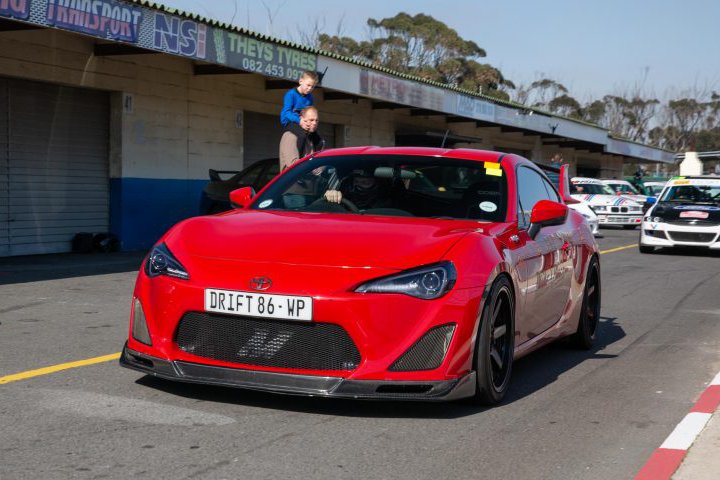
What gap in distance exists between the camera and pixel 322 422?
16.1 feet

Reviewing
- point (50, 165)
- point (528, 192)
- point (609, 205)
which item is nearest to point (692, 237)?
point (609, 205)

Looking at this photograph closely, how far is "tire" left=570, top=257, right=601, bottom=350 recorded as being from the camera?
7.49 m

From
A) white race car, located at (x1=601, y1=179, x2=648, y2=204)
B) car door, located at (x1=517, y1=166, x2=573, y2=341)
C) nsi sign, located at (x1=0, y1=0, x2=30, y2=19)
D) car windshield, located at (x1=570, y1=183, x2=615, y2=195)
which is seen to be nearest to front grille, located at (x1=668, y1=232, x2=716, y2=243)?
car windshield, located at (x1=570, y1=183, x2=615, y2=195)

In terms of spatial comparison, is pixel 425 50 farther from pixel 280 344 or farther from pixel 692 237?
pixel 280 344

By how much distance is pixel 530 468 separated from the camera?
14.3ft

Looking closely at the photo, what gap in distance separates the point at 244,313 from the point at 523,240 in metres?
1.93

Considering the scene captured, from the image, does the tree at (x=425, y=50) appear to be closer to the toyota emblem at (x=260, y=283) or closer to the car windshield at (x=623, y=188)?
the car windshield at (x=623, y=188)

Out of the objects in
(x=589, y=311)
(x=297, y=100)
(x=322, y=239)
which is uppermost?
(x=297, y=100)

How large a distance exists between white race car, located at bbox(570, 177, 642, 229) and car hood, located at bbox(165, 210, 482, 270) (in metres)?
23.5

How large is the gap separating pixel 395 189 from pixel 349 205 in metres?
0.29

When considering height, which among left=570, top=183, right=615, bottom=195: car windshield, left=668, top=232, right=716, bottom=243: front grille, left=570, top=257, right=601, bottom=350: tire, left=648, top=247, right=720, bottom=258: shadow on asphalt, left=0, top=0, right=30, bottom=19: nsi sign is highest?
left=0, top=0, right=30, bottom=19: nsi sign

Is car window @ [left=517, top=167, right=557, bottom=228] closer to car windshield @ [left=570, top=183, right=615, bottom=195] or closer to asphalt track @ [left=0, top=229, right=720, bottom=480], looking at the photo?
asphalt track @ [left=0, top=229, right=720, bottom=480]

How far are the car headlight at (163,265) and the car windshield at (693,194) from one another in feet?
53.4

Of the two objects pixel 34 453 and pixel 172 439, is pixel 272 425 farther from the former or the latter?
pixel 34 453
